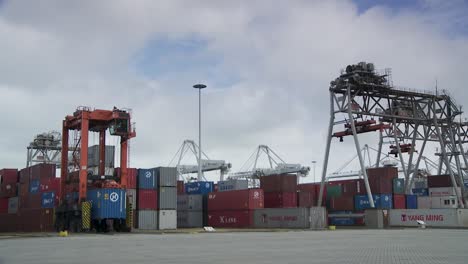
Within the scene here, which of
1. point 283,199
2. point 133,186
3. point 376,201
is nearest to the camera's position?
point 133,186

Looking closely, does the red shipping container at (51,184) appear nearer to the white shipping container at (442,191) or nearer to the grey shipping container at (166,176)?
the grey shipping container at (166,176)

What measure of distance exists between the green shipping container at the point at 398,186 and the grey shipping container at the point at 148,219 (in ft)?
100

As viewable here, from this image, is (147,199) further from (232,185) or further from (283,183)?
(232,185)

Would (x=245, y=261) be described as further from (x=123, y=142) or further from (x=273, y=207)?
(x=273, y=207)

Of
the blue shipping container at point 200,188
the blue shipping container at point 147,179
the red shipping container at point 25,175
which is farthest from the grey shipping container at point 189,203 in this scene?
the red shipping container at point 25,175

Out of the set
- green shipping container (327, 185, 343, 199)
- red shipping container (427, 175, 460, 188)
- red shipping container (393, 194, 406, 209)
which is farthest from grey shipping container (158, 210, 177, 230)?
red shipping container (427, 175, 460, 188)

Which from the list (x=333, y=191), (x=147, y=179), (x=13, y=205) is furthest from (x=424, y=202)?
(x=13, y=205)

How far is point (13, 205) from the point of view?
6119 cm

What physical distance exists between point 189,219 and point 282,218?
15171 millimetres

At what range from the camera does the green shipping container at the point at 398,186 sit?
2648 inches

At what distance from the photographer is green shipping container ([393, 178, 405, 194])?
6725cm

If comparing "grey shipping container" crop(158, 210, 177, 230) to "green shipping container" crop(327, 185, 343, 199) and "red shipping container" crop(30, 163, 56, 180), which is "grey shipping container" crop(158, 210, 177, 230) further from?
"green shipping container" crop(327, 185, 343, 199)

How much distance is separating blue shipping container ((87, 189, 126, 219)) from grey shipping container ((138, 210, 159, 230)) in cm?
782

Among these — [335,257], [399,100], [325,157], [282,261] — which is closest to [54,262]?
[282,261]
